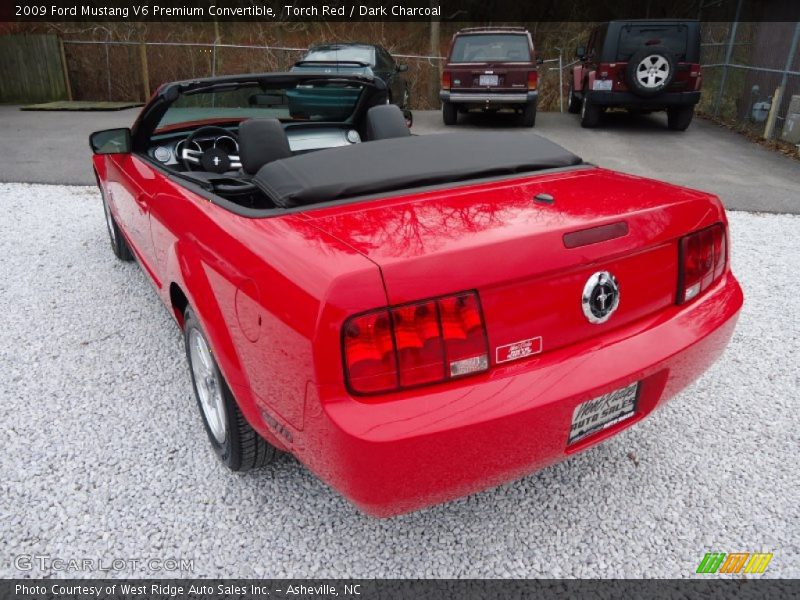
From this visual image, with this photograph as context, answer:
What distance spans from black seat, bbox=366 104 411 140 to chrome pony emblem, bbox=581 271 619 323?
1.64 meters

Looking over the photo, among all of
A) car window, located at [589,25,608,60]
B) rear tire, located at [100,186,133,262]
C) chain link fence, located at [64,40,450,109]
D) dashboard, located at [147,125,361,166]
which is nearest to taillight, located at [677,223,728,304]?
dashboard, located at [147,125,361,166]

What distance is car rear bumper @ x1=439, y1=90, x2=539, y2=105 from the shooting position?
36.7 feet

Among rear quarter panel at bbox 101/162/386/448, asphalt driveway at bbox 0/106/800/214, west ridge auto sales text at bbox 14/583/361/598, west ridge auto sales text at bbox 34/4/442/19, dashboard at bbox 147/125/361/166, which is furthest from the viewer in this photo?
west ridge auto sales text at bbox 34/4/442/19

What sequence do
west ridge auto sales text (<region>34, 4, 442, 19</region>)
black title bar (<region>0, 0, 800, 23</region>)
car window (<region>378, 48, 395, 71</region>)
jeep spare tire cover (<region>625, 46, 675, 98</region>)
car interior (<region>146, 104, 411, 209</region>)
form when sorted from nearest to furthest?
car interior (<region>146, 104, 411, 209</region>), jeep spare tire cover (<region>625, 46, 675, 98</region>), car window (<region>378, 48, 395, 71</region>), black title bar (<region>0, 0, 800, 23</region>), west ridge auto sales text (<region>34, 4, 442, 19</region>)

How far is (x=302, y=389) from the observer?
1571mm

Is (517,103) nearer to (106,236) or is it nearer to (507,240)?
(106,236)

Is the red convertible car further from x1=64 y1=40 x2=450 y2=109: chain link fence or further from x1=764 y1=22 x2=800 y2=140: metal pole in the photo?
x1=64 y1=40 x2=450 y2=109: chain link fence

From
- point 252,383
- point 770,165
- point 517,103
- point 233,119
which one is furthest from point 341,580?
point 517,103

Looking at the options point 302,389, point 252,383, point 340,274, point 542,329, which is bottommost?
point 252,383

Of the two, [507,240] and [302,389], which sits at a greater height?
[507,240]

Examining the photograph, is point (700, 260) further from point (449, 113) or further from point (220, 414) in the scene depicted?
point (449, 113)

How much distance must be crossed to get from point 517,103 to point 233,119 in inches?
332
